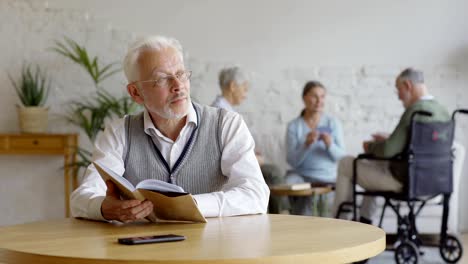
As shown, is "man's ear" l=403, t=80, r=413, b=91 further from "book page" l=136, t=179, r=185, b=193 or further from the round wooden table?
"book page" l=136, t=179, r=185, b=193

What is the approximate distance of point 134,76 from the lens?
2816 mm

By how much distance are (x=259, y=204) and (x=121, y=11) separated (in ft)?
15.2

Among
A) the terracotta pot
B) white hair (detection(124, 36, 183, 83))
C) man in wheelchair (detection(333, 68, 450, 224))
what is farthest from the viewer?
the terracotta pot

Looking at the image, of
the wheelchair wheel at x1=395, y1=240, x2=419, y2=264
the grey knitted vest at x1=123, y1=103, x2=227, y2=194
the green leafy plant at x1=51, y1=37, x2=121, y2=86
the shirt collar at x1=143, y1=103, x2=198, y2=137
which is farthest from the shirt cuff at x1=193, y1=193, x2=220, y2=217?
the green leafy plant at x1=51, y1=37, x2=121, y2=86

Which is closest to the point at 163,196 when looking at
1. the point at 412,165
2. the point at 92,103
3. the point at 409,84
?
the point at 412,165

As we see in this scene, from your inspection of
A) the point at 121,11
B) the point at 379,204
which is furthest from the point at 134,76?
the point at 121,11

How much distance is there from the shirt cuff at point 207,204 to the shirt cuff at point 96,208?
27cm

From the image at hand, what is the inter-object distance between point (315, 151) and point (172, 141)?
377 centimetres

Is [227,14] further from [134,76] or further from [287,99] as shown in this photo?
[134,76]

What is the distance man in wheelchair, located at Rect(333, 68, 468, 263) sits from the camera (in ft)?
17.3

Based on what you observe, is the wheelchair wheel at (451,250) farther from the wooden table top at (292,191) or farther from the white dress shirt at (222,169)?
the white dress shirt at (222,169)

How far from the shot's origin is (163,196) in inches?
85.7

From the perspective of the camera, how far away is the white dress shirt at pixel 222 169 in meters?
2.44

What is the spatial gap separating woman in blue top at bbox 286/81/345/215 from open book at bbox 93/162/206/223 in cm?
404
